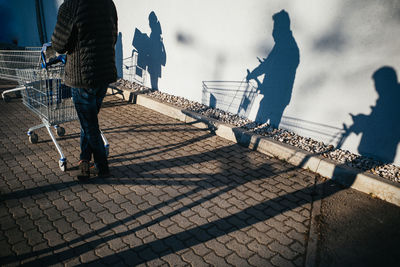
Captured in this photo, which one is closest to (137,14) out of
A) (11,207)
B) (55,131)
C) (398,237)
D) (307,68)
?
(55,131)

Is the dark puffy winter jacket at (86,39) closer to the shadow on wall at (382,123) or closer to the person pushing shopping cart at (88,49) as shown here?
the person pushing shopping cart at (88,49)

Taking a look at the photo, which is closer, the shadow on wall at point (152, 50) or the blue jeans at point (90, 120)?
the blue jeans at point (90, 120)

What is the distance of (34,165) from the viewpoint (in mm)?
4246

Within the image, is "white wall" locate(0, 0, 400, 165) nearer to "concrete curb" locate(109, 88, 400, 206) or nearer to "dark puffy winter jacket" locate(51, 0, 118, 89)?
"concrete curb" locate(109, 88, 400, 206)

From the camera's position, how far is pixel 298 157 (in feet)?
15.8

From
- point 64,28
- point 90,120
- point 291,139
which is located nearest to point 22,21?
point 64,28

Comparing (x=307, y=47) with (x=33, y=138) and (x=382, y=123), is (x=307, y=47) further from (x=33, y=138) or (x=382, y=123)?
(x=33, y=138)

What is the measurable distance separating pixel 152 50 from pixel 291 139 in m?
4.52

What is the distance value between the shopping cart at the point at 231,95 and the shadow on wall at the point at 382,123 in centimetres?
205

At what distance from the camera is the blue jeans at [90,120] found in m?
3.59

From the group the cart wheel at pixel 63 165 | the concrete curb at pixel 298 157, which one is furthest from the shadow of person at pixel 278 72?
the cart wheel at pixel 63 165

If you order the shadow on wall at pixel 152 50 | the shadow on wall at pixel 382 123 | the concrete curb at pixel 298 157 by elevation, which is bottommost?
the concrete curb at pixel 298 157

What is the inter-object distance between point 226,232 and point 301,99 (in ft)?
10.7

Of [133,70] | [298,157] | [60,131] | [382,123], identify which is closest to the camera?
[382,123]
